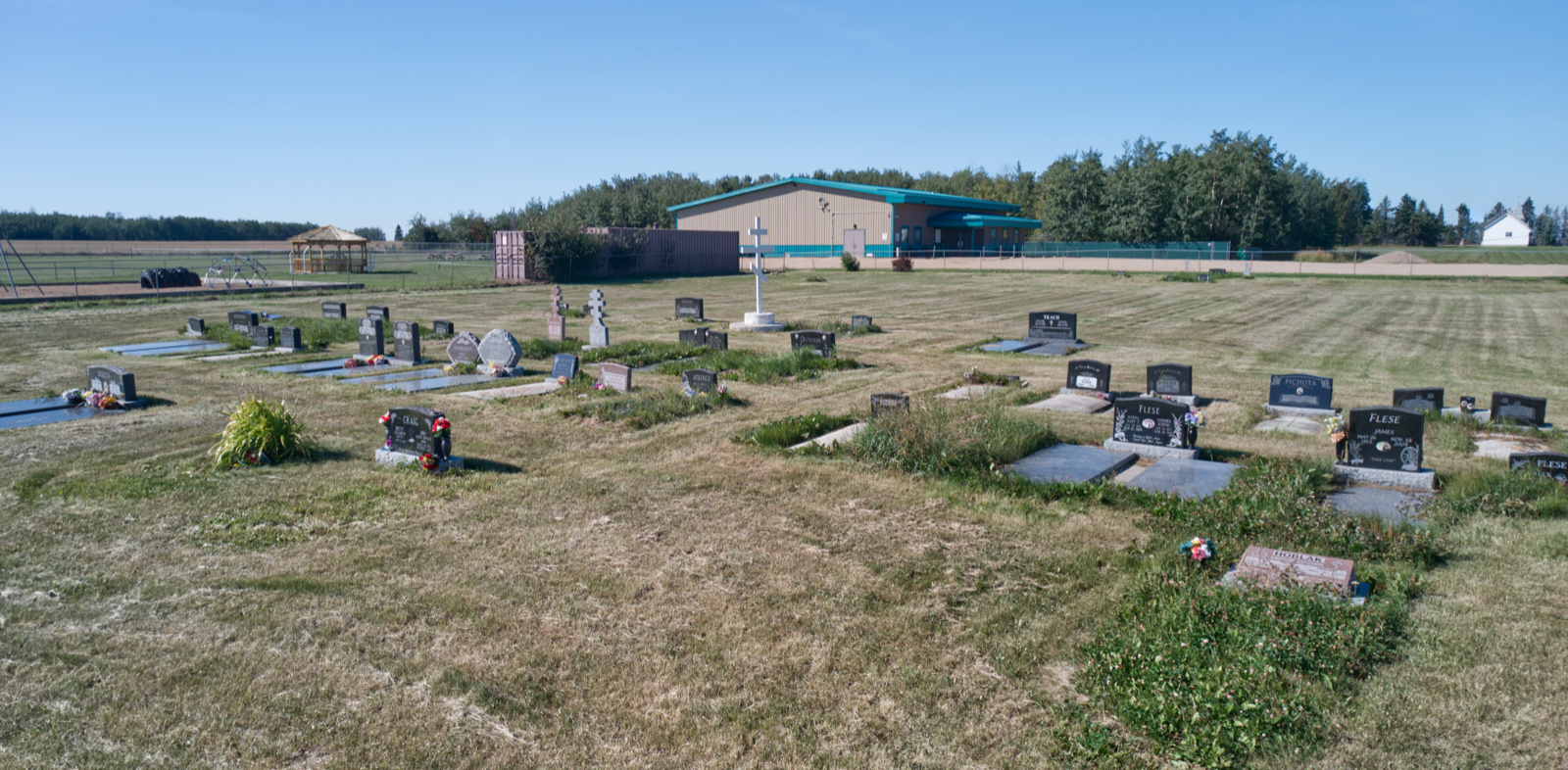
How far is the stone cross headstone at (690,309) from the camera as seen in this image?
981 inches

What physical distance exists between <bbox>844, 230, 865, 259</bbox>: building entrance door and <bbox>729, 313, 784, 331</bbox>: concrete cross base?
3961 cm

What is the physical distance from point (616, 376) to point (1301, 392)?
9.18 m

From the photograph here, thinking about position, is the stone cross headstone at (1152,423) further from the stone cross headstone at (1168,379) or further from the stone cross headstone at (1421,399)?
the stone cross headstone at (1421,399)

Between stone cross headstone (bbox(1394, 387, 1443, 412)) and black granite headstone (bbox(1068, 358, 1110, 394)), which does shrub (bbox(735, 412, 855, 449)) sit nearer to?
black granite headstone (bbox(1068, 358, 1110, 394))

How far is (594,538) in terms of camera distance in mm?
6996

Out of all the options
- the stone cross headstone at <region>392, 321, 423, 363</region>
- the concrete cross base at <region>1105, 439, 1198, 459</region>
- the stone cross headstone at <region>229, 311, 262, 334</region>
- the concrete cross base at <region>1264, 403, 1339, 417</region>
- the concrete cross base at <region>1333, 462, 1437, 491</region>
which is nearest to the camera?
the concrete cross base at <region>1333, 462, 1437, 491</region>

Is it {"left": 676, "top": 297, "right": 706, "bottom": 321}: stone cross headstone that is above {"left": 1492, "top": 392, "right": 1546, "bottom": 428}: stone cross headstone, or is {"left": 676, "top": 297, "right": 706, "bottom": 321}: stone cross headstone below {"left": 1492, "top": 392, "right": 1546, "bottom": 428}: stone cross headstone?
above

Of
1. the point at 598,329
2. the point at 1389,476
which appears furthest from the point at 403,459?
the point at 598,329

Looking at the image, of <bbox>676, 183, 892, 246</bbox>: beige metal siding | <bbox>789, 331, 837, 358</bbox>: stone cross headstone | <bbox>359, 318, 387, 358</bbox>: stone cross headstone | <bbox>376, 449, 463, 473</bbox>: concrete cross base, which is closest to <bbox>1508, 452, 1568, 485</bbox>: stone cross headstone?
<bbox>376, 449, 463, 473</bbox>: concrete cross base

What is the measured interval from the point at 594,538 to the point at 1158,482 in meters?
5.10

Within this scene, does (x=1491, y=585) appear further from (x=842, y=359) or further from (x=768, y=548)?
(x=842, y=359)

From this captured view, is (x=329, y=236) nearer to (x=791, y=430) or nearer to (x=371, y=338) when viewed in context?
(x=371, y=338)

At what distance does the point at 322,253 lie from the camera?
2100 inches

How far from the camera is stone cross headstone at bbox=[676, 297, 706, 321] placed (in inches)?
Answer: 981
